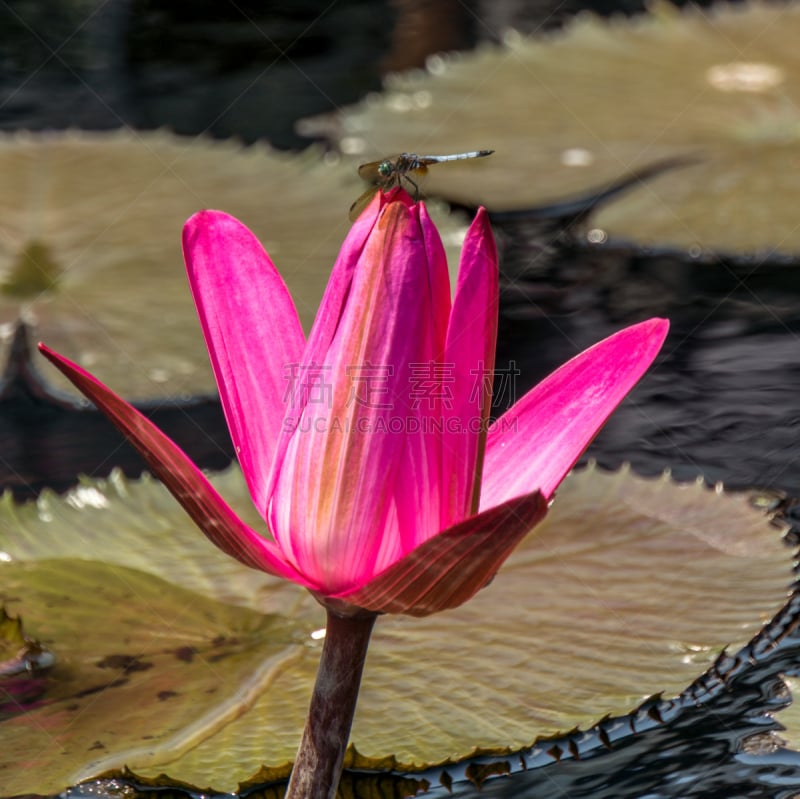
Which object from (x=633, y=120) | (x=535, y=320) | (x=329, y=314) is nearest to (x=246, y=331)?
(x=329, y=314)

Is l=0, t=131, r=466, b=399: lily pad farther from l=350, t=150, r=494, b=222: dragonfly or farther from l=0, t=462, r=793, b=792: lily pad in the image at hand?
l=350, t=150, r=494, b=222: dragonfly

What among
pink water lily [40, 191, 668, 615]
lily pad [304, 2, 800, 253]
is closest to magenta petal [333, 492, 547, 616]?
pink water lily [40, 191, 668, 615]

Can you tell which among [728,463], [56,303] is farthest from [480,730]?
[56,303]

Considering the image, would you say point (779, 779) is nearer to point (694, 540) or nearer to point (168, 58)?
point (694, 540)

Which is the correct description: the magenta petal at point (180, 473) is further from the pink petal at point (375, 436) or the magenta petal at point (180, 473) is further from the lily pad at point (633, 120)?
the lily pad at point (633, 120)

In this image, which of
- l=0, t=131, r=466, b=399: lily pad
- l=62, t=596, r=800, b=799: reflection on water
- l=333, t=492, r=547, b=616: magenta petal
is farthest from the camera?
l=0, t=131, r=466, b=399: lily pad

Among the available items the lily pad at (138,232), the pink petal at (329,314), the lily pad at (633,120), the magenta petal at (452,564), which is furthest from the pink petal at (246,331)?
the lily pad at (633,120)
